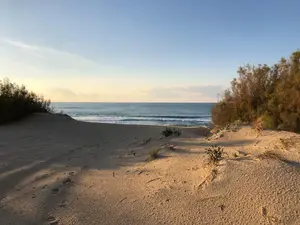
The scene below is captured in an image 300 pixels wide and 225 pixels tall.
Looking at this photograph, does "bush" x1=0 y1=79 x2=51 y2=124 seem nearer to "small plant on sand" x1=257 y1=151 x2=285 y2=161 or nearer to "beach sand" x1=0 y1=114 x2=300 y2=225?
"beach sand" x1=0 y1=114 x2=300 y2=225

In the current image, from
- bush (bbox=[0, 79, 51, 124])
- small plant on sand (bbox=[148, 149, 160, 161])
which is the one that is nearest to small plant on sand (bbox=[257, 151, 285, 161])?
small plant on sand (bbox=[148, 149, 160, 161])

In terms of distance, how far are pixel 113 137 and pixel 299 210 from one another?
8152 millimetres

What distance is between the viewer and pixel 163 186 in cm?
474

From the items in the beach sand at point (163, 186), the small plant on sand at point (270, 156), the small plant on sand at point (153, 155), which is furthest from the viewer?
the small plant on sand at point (153, 155)

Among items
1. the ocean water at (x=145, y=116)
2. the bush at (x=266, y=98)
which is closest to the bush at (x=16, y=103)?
the ocean water at (x=145, y=116)

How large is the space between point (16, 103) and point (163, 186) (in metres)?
12.5

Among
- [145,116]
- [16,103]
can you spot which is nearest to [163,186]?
[16,103]

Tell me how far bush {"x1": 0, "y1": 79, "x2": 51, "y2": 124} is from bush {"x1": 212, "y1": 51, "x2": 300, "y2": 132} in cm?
883

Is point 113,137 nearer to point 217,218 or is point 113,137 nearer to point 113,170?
point 113,170

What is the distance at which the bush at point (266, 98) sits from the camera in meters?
9.02

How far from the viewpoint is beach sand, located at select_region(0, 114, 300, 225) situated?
3877 mm

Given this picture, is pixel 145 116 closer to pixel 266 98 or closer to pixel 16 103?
pixel 16 103

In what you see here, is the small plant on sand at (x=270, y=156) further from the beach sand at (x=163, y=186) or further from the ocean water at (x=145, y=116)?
the ocean water at (x=145, y=116)

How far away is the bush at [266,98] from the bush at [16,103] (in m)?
8.83
